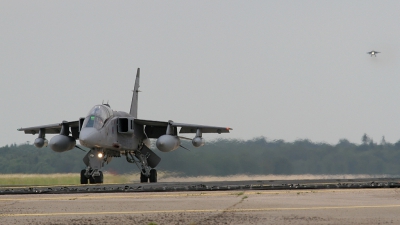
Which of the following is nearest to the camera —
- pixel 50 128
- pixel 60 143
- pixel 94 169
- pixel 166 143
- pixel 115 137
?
pixel 94 169

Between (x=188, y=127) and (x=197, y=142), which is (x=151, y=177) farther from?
(x=188, y=127)

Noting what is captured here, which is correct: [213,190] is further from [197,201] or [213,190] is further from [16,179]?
[16,179]

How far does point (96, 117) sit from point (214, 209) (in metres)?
19.9

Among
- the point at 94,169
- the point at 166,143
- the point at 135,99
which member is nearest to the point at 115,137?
the point at 94,169

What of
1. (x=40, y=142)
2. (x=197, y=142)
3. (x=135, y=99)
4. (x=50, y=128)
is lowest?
(x=197, y=142)

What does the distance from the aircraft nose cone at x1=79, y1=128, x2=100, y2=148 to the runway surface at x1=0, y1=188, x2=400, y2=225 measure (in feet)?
47.2

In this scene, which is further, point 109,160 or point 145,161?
point 145,161

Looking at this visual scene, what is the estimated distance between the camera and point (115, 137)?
33.0m

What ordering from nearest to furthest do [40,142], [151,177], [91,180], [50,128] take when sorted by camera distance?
1. [91,180]
2. [151,177]
3. [40,142]
4. [50,128]

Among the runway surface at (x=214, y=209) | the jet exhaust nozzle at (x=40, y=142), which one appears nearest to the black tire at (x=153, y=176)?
the jet exhaust nozzle at (x=40, y=142)

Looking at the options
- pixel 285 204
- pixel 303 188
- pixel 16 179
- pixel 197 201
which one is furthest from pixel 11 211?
pixel 16 179

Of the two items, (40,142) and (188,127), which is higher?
(188,127)

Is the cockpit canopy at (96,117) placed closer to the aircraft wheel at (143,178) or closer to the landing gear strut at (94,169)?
the landing gear strut at (94,169)

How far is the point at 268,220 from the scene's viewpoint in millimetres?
9898
